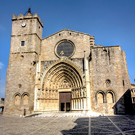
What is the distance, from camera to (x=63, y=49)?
20219 mm

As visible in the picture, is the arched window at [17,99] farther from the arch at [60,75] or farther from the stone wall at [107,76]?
the stone wall at [107,76]

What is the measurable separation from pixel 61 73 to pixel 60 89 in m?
1.94

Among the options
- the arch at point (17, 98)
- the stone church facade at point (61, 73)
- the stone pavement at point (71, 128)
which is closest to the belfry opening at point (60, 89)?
the stone church facade at point (61, 73)

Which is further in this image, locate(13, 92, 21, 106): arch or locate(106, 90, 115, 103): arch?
locate(13, 92, 21, 106): arch

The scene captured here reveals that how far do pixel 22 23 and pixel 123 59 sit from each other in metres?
13.4

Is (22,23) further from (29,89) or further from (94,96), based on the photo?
(94,96)

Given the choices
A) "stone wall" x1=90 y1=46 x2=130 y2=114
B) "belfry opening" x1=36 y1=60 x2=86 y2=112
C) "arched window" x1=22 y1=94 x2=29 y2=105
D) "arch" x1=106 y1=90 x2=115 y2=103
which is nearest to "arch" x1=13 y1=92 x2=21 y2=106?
"arched window" x1=22 y1=94 x2=29 y2=105

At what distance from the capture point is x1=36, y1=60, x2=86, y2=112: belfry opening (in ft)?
58.0

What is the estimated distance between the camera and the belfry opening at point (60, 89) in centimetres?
1769

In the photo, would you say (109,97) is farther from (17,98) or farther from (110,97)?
(17,98)

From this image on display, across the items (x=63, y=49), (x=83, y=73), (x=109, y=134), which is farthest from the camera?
(x=63, y=49)

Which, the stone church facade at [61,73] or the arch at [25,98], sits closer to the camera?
the stone church facade at [61,73]

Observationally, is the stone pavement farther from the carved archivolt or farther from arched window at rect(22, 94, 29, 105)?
the carved archivolt

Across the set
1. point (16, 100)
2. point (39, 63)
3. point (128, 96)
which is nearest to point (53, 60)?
point (39, 63)
